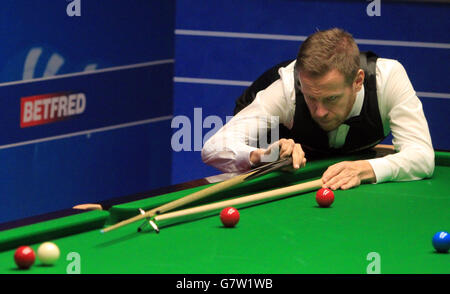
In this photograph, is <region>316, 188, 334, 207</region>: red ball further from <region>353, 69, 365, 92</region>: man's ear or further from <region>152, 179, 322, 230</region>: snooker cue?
<region>353, 69, 365, 92</region>: man's ear

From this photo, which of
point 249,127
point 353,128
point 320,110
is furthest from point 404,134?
point 249,127

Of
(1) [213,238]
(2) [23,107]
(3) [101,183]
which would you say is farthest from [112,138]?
(1) [213,238]

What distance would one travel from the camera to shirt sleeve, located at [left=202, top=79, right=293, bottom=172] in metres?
3.88

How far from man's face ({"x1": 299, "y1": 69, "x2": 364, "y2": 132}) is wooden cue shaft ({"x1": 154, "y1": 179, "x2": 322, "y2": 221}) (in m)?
0.38

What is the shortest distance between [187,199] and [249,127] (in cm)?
103

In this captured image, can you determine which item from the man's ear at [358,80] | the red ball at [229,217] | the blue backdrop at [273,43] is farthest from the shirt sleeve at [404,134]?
the blue backdrop at [273,43]

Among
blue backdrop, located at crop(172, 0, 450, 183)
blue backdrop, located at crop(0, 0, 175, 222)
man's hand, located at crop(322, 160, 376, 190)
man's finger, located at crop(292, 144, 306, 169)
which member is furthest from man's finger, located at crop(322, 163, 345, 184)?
blue backdrop, located at crop(172, 0, 450, 183)

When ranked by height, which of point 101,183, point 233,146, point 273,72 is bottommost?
point 101,183

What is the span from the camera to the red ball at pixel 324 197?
3.14 metres

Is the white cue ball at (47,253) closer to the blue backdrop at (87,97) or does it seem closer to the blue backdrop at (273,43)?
the blue backdrop at (87,97)

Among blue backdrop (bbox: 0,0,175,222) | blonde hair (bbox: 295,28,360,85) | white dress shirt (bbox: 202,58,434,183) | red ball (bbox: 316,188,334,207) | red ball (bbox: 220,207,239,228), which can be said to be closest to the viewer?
red ball (bbox: 220,207,239,228)
